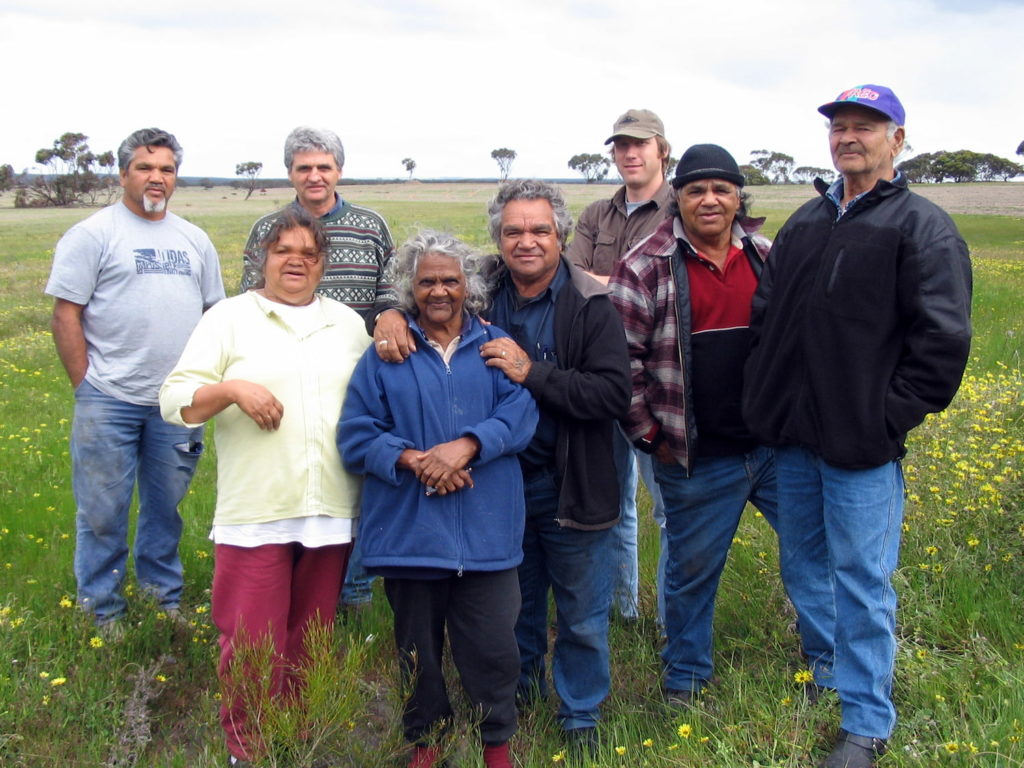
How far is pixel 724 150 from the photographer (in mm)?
3473

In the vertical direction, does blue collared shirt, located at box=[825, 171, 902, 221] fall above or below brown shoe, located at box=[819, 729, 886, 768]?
above

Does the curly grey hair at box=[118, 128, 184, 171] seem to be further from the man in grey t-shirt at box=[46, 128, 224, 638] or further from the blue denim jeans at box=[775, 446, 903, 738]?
the blue denim jeans at box=[775, 446, 903, 738]

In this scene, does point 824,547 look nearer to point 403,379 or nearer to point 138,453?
point 403,379

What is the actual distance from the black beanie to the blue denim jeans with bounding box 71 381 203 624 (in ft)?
8.46

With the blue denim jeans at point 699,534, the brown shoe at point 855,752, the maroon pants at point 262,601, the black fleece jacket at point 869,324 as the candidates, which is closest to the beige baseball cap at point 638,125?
the black fleece jacket at point 869,324

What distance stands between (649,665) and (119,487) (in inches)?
106

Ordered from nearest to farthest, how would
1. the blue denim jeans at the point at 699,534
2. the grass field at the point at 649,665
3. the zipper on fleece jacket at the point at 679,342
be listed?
1. the grass field at the point at 649,665
2. the zipper on fleece jacket at the point at 679,342
3. the blue denim jeans at the point at 699,534

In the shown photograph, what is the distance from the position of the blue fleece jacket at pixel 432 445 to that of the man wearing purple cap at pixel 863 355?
1.01 meters

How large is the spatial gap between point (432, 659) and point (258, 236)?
1886mm

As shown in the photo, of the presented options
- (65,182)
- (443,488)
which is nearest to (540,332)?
(443,488)

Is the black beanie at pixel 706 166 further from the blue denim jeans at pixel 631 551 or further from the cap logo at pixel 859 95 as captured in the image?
the blue denim jeans at pixel 631 551

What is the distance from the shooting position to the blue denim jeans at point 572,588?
3434mm

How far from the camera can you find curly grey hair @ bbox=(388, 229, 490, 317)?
3225mm

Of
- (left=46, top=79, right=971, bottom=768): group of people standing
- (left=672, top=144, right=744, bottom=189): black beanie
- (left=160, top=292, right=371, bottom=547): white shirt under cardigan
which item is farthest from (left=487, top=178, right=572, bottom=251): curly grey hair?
(left=160, top=292, right=371, bottom=547): white shirt under cardigan
